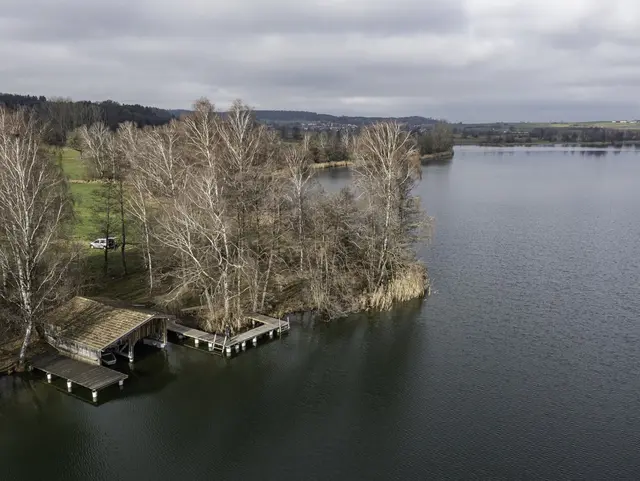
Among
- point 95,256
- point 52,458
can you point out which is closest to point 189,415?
point 52,458

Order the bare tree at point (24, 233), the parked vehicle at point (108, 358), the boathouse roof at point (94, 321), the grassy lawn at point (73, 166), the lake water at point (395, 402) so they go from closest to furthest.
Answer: the lake water at point (395, 402), the bare tree at point (24, 233), the boathouse roof at point (94, 321), the parked vehicle at point (108, 358), the grassy lawn at point (73, 166)

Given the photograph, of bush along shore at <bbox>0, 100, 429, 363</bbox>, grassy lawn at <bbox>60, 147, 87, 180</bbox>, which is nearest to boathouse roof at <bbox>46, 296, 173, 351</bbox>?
bush along shore at <bbox>0, 100, 429, 363</bbox>

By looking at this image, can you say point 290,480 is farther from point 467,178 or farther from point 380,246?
point 467,178

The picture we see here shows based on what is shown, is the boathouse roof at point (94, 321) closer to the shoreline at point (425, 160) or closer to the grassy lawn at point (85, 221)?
the grassy lawn at point (85, 221)

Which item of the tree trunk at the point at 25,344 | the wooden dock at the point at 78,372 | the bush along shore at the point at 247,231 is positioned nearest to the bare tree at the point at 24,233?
the tree trunk at the point at 25,344

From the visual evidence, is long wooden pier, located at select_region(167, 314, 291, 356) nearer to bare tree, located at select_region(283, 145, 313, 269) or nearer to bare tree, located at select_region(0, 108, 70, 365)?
bare tree, located at select_region(283, 145, 313, 269)

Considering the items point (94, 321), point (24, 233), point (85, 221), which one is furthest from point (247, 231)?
point (85, 221)

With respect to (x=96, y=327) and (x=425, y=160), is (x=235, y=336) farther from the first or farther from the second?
(x=425, y=160)
